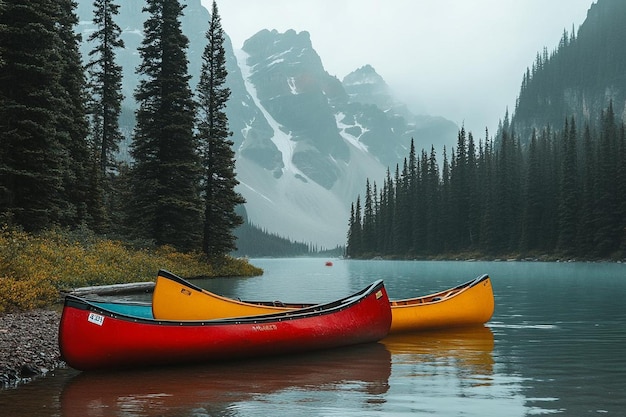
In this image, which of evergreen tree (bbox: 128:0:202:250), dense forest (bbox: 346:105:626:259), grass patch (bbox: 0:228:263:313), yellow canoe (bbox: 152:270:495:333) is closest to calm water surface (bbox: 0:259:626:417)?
yellow canoe (bbox: 152:270:495:333)

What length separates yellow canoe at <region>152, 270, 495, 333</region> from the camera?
15.0 meters

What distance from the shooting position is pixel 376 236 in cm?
14488

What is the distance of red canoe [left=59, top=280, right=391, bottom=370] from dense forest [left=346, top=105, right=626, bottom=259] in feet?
236

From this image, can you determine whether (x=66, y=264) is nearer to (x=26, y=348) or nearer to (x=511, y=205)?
(x=26, y=348)

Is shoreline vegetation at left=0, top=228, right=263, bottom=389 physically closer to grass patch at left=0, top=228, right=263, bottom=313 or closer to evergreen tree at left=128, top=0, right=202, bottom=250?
grass patch at left=0, top=228, right=263, bottom=313

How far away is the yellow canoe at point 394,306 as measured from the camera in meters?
15.0

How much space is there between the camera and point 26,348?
42.3 feet

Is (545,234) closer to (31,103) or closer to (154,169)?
(154,169)

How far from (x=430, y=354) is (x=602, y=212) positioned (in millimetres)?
74196

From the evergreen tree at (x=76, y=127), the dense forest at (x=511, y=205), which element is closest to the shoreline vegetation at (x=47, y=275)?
the evergreen tree at (x=76, y=127)

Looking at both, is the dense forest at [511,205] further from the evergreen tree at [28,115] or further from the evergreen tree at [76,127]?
the evergreen tree at [28,115]

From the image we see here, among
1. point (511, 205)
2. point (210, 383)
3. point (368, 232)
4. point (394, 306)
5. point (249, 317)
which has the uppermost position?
point (511, 205)

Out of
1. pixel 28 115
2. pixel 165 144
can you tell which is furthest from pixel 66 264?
pixel 165 144

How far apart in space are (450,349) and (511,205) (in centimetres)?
9654
